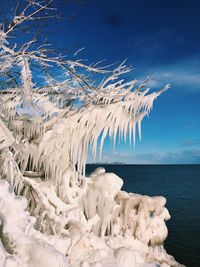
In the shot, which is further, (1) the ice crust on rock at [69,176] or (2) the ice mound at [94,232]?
(1) the ice crust on rock at [69,176]

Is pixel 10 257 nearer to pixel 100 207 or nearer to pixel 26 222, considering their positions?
pixel 26 222

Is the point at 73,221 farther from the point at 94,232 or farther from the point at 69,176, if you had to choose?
A: the point at 94,232

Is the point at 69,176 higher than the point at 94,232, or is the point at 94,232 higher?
the point at 69,176

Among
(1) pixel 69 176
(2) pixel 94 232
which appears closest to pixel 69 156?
(1) pixel 69 176

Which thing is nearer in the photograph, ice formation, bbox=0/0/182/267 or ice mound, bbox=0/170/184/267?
ice mound, bbox=0/170/184/267

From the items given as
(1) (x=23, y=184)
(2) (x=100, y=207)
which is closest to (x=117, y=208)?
(2) (x=100, y=207)

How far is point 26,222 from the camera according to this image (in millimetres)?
4395

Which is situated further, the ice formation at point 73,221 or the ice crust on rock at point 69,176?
the ice crust on rock at point 69,176

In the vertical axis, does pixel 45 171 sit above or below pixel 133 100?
below

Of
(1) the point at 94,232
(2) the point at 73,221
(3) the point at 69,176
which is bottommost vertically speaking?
(1) the point at 94,232

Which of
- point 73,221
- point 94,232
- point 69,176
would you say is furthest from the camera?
point 94,232

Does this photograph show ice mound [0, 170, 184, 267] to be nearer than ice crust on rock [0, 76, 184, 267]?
Yes

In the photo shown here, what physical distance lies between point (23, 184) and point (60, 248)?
7.65 feet

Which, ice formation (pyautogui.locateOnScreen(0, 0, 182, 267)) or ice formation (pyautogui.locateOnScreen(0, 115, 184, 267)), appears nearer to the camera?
ice formation (pyautogui.locateOnScreen(0, 115, 184, 267))
